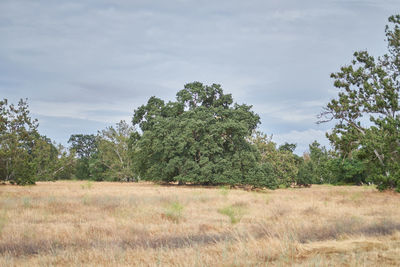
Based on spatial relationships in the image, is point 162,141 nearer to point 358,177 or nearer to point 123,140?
point 123,140

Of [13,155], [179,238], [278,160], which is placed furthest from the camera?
[278,160]

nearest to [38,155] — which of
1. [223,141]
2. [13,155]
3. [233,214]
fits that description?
[13,155]

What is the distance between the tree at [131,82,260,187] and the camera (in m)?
31.7

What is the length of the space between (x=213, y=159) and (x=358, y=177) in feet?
103

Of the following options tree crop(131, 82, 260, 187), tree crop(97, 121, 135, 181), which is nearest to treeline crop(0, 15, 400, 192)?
tree crop(131, 82, 260, 187)

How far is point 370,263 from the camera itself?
4.88 m

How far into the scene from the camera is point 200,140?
3316 cm

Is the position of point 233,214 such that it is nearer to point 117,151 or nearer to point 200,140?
point 200,140

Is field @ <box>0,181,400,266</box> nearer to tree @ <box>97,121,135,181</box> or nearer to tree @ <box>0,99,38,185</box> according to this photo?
tree @ <box>0,99,38,185</box>

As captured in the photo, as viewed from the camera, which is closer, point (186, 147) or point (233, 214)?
point (233, 214)

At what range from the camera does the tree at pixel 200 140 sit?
31719 millimetres

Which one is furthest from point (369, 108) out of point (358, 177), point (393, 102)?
point (358, 177)

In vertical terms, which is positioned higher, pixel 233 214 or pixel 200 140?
pixel 200 140

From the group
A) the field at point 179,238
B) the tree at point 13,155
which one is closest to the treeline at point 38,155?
the tree at point 13,155
